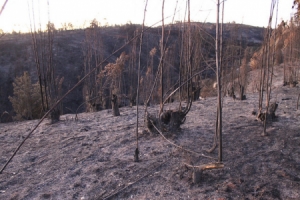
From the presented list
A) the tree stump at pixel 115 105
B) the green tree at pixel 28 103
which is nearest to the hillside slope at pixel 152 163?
the tree stump at pixel 115 105

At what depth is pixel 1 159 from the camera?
2473mm

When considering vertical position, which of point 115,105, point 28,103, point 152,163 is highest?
point 115,105

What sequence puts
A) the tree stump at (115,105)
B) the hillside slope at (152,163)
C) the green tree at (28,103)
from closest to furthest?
the hillside slope at (152,163)
the tree stump at (115,105)
the green tree at (28,103)

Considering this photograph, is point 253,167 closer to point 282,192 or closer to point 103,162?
point 282,192

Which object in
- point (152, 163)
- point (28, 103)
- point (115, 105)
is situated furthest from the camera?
point (28, 103)

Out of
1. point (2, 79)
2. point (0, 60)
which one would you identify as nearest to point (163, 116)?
point (2, 79)

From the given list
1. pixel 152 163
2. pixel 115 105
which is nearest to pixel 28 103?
pixel 115 105

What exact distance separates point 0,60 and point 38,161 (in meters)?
10.5

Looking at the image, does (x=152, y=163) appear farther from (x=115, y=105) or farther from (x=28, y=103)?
(x=28, y=103)

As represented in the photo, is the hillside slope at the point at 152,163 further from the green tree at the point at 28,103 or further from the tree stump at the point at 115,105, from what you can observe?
the green tree at the point at 28,103

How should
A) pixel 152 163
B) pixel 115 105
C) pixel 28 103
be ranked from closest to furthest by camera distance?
pixel 152 163
pixel 115 105
pixel 28 103

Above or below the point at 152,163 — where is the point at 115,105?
above

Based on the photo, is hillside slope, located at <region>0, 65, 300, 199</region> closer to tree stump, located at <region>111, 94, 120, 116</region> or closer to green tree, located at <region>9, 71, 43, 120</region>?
tree stump, located at <region>111, 94, 120, 116</region>

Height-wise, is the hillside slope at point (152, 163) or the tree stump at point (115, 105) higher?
the tree stump at point (115, 105)
